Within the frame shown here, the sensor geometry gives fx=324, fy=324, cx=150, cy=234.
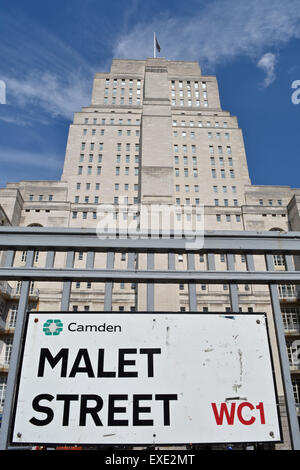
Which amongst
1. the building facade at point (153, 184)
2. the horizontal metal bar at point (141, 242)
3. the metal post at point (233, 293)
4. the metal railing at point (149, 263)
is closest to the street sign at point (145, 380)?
the metal post at point (233, 293)

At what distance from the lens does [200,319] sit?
3.36 meters

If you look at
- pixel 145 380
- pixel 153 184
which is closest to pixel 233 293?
pixel 145 380

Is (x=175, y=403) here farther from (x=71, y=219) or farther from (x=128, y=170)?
(x=128, y=170)

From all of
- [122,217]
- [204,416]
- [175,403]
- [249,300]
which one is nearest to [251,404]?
[204,416]

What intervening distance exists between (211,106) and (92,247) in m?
83.1

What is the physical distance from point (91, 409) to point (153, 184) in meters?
51.8

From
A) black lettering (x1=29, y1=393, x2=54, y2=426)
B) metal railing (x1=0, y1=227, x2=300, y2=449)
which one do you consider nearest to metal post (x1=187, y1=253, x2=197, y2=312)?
metal railing (x1=0, y1=227, x2=300, y2=449)

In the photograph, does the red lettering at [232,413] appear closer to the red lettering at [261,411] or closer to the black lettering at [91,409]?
the red lettering at [261,411]

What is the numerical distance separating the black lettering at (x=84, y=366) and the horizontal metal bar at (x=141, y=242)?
42.7 inches

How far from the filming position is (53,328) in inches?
132

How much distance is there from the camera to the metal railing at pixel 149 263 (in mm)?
3480

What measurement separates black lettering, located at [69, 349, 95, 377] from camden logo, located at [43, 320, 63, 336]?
1.04 feet

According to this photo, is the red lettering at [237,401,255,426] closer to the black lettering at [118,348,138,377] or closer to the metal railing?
the metal railing

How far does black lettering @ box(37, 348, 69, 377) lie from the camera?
321cm
